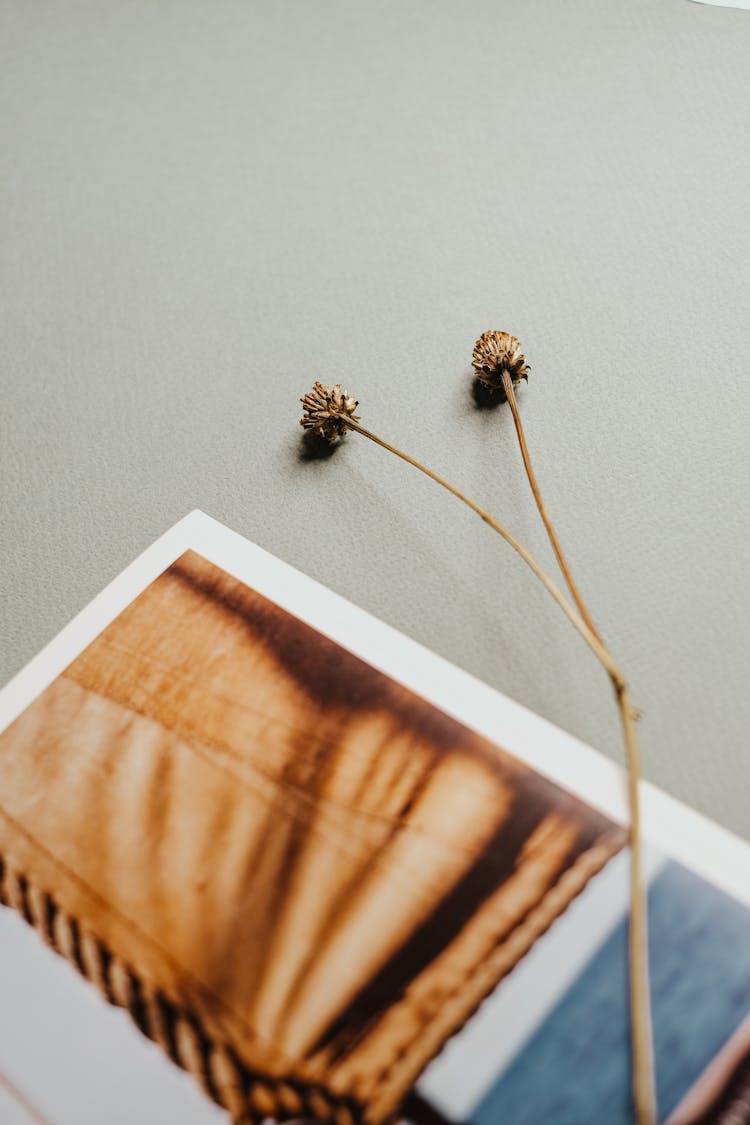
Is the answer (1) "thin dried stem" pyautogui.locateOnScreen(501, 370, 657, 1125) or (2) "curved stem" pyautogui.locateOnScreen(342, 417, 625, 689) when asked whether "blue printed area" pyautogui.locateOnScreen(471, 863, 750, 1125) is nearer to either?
(1) "thin dried stem" pyautogui.locateOnScreen(501, 370, 657, 1125)

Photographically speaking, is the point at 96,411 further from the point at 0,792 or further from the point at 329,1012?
the point at 329,1012

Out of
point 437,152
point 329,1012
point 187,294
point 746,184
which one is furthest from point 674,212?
point 329,1012

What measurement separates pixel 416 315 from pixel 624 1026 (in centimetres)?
46

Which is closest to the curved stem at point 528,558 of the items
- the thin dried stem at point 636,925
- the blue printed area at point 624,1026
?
the thin dried stem at point 636,925

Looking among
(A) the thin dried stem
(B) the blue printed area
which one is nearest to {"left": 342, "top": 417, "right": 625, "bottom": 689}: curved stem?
(A) the thin dried stem

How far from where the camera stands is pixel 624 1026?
15.5 inches

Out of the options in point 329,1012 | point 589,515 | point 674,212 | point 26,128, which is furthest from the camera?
point 26,128

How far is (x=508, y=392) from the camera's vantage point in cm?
54

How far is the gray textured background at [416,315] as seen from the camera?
51 cm

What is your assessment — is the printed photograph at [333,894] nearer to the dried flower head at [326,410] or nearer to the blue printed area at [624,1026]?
the blue printed area at [624,1026]

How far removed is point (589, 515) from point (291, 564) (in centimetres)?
19

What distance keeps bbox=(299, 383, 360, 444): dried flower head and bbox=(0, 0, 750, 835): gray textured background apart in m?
0.03

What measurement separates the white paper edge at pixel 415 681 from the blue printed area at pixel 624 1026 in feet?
0.09

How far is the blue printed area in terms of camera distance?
0.39 meters
